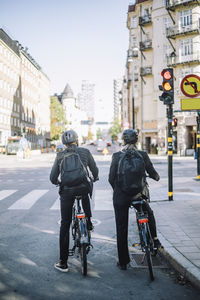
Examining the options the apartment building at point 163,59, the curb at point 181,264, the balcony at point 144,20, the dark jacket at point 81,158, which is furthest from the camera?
the balcony at point 144,20

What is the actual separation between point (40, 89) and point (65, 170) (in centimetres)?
9013

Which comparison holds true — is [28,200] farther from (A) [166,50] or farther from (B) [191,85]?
(A) [166,50]

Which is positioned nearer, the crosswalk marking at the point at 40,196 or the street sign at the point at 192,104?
the street sign at the point at 192,104

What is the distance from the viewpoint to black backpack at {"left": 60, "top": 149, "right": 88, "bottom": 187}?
14.4 ft

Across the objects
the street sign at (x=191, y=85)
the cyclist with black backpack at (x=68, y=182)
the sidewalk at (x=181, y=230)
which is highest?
the street sign at (x=191, y=85)

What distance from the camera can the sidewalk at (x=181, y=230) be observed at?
430 cm

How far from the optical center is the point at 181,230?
609 centimetres

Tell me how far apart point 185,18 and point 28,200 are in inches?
1348

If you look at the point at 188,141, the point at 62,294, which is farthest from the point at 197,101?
the point at 188,141

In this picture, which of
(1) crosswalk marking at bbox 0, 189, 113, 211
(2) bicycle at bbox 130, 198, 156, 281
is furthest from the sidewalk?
(1) crosswalk marking at bbox 0, 189, 113, 211

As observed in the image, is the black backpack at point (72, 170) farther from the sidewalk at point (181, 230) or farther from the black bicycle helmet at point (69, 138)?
the sidewalk at point (181, 230)

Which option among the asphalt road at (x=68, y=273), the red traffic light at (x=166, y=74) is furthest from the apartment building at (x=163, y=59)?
the asphalt road at (x=68, y=273)

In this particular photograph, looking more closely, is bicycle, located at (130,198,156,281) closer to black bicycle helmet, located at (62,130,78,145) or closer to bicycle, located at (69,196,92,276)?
bicycle, located at (69,196,92,276)

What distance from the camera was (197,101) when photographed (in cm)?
852
